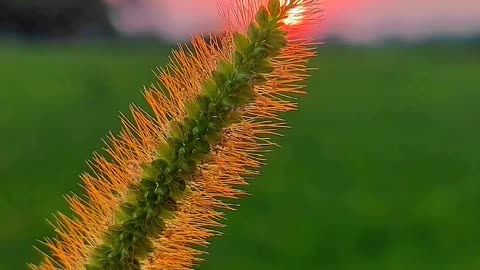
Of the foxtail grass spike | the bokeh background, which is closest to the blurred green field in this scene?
the bokeh background

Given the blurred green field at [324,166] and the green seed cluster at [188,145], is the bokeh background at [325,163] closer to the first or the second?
the blurred green field at [324,166]

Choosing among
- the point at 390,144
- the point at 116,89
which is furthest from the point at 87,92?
the point at 390,144

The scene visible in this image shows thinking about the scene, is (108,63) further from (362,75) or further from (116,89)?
(362,75)

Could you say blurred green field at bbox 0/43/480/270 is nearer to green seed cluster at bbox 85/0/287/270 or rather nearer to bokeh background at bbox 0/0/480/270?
Result: bokeh background at bbox 0/0/480/270

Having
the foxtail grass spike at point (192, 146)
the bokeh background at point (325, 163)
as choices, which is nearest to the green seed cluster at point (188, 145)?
the foxtail grass spike at point (192, 146)

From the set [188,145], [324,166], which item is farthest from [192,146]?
[324,166]

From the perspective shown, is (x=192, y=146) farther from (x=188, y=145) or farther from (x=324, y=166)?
(x=324, y=166)
